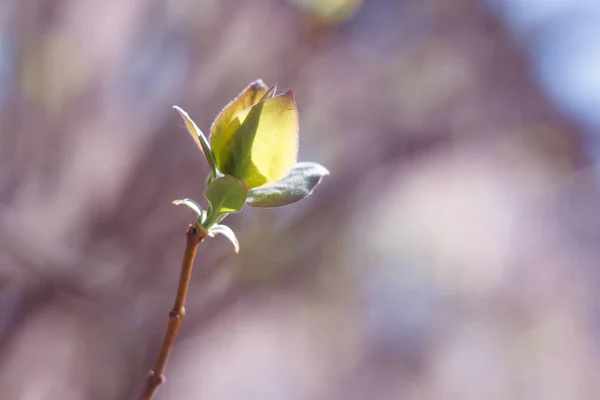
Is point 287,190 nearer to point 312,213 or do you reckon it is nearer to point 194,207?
point 194,207

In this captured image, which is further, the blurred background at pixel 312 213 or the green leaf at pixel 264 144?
the blurred background at pixel 312 213

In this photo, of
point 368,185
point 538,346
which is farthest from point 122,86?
point 538,346

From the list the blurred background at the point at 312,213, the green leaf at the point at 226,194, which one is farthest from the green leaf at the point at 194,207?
the blurred background at the point at 312,213

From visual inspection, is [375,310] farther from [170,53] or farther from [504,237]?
[170,53]

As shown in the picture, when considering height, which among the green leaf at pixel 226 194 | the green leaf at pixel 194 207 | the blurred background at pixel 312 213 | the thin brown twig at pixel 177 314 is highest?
the blurred background at pixel 312 213

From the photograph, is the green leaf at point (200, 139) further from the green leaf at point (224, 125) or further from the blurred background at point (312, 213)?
the blurred background at point (312, 213)

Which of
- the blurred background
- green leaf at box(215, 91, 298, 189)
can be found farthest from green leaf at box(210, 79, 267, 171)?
the blurred background

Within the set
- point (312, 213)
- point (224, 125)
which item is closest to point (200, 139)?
point (224, 125)

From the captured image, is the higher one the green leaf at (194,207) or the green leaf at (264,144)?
the green leaf at (264,144)
